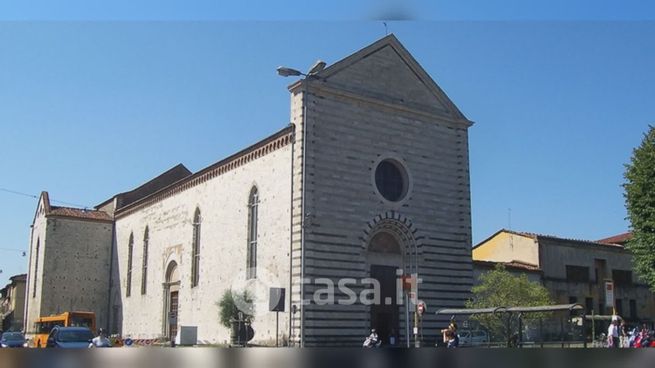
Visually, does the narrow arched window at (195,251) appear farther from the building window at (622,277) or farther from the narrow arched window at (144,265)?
the building window at (622,277)

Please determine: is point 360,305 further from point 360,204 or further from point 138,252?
Result: point 138,252

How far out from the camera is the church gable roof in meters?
34.7

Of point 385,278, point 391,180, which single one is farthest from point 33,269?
point 391,180

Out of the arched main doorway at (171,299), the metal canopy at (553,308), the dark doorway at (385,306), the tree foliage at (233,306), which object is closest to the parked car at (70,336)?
the tree foliage at (233,306)

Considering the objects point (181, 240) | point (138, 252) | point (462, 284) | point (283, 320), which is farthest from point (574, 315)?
point (138, 252)

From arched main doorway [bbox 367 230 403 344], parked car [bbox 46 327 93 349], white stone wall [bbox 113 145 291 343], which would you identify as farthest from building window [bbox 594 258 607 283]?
parked car [bbox 46 327 93 349]

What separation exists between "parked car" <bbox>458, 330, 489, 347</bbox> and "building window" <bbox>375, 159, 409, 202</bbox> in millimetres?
7966

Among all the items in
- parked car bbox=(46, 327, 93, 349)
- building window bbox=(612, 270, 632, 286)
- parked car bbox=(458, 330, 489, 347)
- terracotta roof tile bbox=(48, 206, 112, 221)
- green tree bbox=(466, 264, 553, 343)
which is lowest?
parked car bbox=(458, 330, 489, 347)

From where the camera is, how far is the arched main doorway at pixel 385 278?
34.4m

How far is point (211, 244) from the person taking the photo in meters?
41.4

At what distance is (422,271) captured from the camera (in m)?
35.6

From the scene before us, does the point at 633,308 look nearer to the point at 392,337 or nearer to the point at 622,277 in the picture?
the point at 622,277

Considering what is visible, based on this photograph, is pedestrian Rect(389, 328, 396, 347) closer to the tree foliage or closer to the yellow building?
the tree foliage

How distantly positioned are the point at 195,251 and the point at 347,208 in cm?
1440
